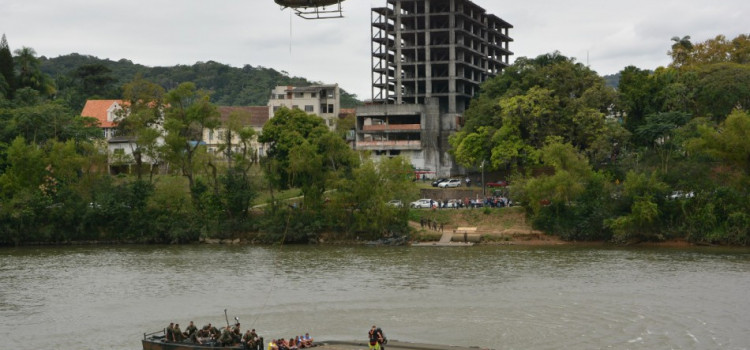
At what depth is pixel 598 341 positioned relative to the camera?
39125mm

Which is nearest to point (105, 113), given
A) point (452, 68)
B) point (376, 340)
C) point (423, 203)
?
point (452, 68)

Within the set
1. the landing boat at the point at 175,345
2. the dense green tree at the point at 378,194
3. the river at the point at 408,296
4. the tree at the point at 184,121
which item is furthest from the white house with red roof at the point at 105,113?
the landing boat at the point at 175,345

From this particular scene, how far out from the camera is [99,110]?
11806cm

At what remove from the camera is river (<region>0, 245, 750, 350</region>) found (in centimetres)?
4166

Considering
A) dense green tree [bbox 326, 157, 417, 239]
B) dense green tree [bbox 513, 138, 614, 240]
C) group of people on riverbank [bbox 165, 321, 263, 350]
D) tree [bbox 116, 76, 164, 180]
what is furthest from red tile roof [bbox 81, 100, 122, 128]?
group of people on riverbank [bbox 165, 321, 263, 350]

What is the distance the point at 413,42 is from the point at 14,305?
3230 inches

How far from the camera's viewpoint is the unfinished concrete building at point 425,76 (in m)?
111

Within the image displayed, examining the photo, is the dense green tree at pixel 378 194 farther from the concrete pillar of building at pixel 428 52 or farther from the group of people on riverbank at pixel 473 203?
the concrete pillar of building at pixel 428 52

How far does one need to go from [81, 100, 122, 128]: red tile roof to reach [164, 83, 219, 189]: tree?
31.9 metres

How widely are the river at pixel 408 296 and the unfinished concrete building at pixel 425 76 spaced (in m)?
39.9

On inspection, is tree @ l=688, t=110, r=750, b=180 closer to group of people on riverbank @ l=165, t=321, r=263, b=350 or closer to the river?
the river

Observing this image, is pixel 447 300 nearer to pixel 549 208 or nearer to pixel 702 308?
pixel 702 308

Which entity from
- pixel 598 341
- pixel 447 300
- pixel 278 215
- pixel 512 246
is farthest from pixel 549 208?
pixel 598 341

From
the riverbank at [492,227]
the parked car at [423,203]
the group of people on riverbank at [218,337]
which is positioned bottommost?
the group of people on riverbank at [218,337]
